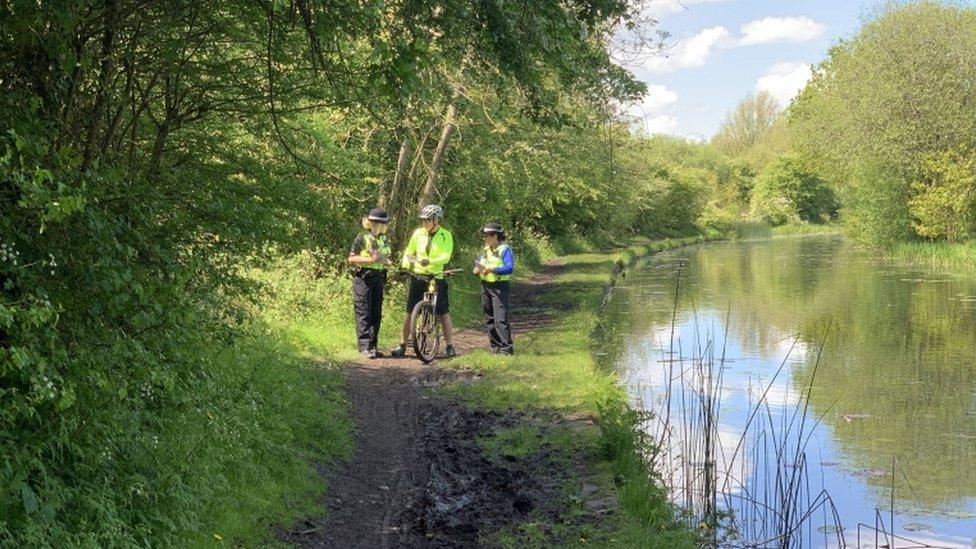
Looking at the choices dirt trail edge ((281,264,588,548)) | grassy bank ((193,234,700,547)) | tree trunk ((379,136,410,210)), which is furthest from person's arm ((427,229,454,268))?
tree trunk ((379,136,410,210))

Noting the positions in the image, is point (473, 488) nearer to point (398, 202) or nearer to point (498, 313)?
point (498, 313)

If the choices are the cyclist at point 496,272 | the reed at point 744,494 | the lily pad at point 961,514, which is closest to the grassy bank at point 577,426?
the reed at point 744,494

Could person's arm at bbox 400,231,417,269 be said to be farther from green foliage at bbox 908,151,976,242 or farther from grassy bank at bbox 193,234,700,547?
green foliage at bbox 908,151,976,242

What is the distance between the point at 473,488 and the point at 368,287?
5503mm

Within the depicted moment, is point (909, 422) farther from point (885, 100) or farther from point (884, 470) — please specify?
point (885, 100)

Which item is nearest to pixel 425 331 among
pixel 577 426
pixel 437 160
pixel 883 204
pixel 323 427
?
pixel 577 426

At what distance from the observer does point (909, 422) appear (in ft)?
39.3

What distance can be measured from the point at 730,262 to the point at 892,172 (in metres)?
7.34

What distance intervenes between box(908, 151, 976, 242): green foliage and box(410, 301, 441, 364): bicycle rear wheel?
2981cm

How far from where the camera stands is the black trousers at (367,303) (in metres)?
12.9

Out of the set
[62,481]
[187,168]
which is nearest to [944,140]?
[187,168]

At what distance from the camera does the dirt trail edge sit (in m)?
6.83

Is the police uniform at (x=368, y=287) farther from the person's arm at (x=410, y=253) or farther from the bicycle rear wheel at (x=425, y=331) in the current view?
the bicycle rear wheel at (x=425, y=331)

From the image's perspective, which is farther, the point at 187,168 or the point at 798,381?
the point at 798,381
